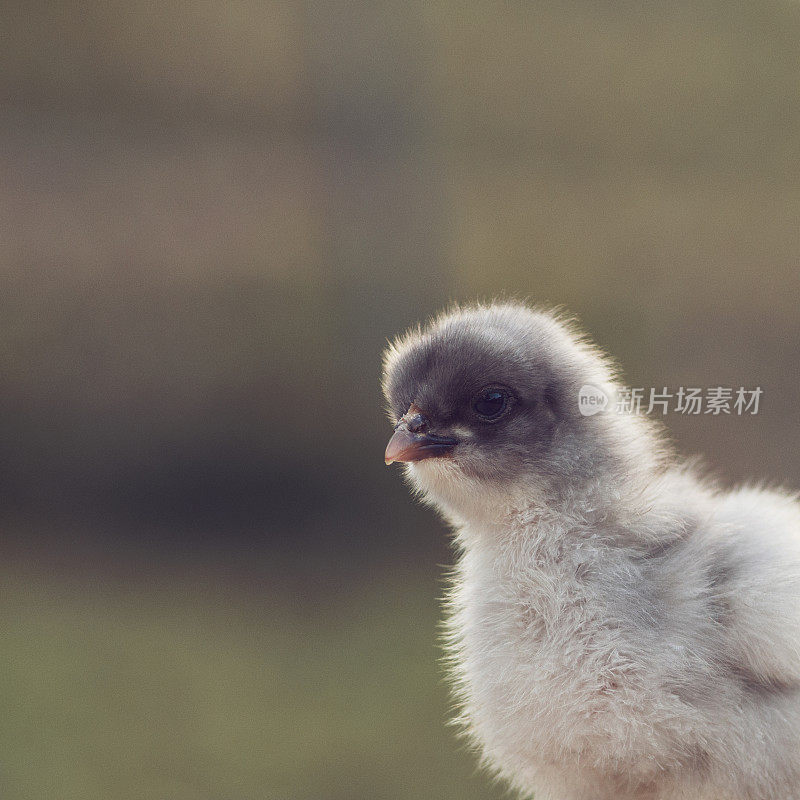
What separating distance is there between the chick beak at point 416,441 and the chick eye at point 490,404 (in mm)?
33

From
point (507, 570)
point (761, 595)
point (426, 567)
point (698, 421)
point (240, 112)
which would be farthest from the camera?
point (426, 567)

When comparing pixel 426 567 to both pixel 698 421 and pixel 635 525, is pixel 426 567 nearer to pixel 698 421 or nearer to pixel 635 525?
pixel 698 421

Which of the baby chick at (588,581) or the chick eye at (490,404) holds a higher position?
the chick eye at (490,404)

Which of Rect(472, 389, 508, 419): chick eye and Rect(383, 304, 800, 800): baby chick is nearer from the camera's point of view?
Rect(383, 304, 800, 800): baby chick

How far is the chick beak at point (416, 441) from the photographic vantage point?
0.67 m

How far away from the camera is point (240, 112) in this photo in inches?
79.4

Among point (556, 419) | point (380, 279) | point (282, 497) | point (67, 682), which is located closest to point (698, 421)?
point (380, 279)

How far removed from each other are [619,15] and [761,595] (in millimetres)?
1805

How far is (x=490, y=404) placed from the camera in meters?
0.70

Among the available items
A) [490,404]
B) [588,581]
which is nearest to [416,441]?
[490,404]

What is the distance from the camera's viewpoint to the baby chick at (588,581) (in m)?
0.59

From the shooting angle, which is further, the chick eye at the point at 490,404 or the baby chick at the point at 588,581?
the chick eye at the point at 490,404

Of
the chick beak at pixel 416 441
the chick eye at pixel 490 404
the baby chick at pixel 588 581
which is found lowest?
the baby chick at pixel 588 581

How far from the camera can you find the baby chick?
589mm
